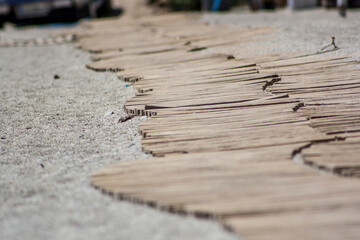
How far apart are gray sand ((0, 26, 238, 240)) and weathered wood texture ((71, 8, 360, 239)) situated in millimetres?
103

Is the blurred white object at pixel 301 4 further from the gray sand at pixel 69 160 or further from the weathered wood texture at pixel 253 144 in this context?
the gray sand at pixel 69 160

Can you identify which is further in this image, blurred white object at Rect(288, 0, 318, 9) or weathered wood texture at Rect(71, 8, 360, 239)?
blurred white object at Rect(288, 0, 318, 9)

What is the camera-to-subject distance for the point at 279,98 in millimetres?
3195

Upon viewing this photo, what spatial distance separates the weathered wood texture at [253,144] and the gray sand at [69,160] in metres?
0.10

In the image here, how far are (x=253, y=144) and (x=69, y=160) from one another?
990 mm

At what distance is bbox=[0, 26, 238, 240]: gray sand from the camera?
1825 mm

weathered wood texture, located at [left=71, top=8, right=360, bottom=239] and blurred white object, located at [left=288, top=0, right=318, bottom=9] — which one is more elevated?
blurred white object, located at [left=288, top=0, right=318, bottom=9]

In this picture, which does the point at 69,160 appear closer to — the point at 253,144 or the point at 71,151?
the point at 71,151

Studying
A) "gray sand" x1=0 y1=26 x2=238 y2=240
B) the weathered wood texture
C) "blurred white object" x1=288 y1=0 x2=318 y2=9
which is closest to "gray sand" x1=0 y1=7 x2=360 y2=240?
"gray sand" x1=0 y1=26 x2=238 y2=240

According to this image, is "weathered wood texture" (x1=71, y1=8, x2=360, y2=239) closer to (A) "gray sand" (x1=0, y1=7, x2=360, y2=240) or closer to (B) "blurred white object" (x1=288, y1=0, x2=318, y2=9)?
(A) "gray sand" (x1=0, y1=7, x2=360, y2=240)

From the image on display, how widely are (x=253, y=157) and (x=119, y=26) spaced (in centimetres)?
732

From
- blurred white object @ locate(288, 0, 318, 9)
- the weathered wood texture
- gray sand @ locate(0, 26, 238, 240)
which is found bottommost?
gray sand @ locate(0, 26, 238, 240)

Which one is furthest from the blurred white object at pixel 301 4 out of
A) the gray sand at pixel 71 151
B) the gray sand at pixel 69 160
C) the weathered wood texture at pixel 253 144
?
the gray sand at pixel 69 160

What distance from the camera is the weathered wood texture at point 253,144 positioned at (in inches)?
71.9
